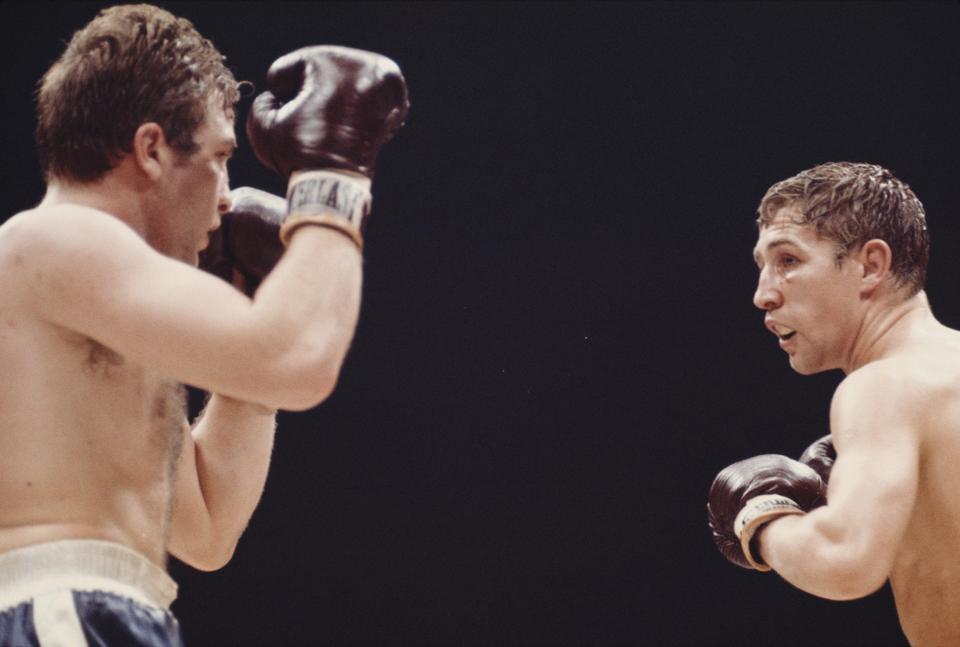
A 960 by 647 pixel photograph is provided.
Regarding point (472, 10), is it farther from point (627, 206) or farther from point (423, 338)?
Result: point (423, 338)

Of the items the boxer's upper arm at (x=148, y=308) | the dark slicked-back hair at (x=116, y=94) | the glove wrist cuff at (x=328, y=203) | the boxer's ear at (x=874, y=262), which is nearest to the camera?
the boxer's upper arm at (x=148, y=308)

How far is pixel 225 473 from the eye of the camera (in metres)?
1.68

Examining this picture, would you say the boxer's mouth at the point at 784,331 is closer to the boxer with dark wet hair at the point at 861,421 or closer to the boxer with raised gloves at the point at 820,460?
the boxer with dark wet hair at the point at 861,421

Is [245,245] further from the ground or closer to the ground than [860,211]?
closer to the ground

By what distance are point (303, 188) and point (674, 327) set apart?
2.74 m

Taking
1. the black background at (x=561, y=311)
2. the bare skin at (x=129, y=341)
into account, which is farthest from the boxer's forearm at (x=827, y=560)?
the black background at (x=561, y=311)

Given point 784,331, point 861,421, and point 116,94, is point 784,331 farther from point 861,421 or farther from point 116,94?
point 116,94

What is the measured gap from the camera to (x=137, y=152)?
4.67 feet

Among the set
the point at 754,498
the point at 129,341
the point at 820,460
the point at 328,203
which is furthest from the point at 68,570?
the point at 820,460

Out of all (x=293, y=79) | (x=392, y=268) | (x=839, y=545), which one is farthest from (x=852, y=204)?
(x=392, y=268)

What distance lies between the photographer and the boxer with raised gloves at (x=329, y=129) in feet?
4.29

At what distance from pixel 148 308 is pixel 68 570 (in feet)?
1.04

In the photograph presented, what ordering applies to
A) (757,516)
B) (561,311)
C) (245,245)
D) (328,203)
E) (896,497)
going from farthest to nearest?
(561,311) < (757,516) < (245,245) < (896,497) < (328,203)

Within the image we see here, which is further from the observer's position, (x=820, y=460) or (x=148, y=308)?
(x=820, y=460)
